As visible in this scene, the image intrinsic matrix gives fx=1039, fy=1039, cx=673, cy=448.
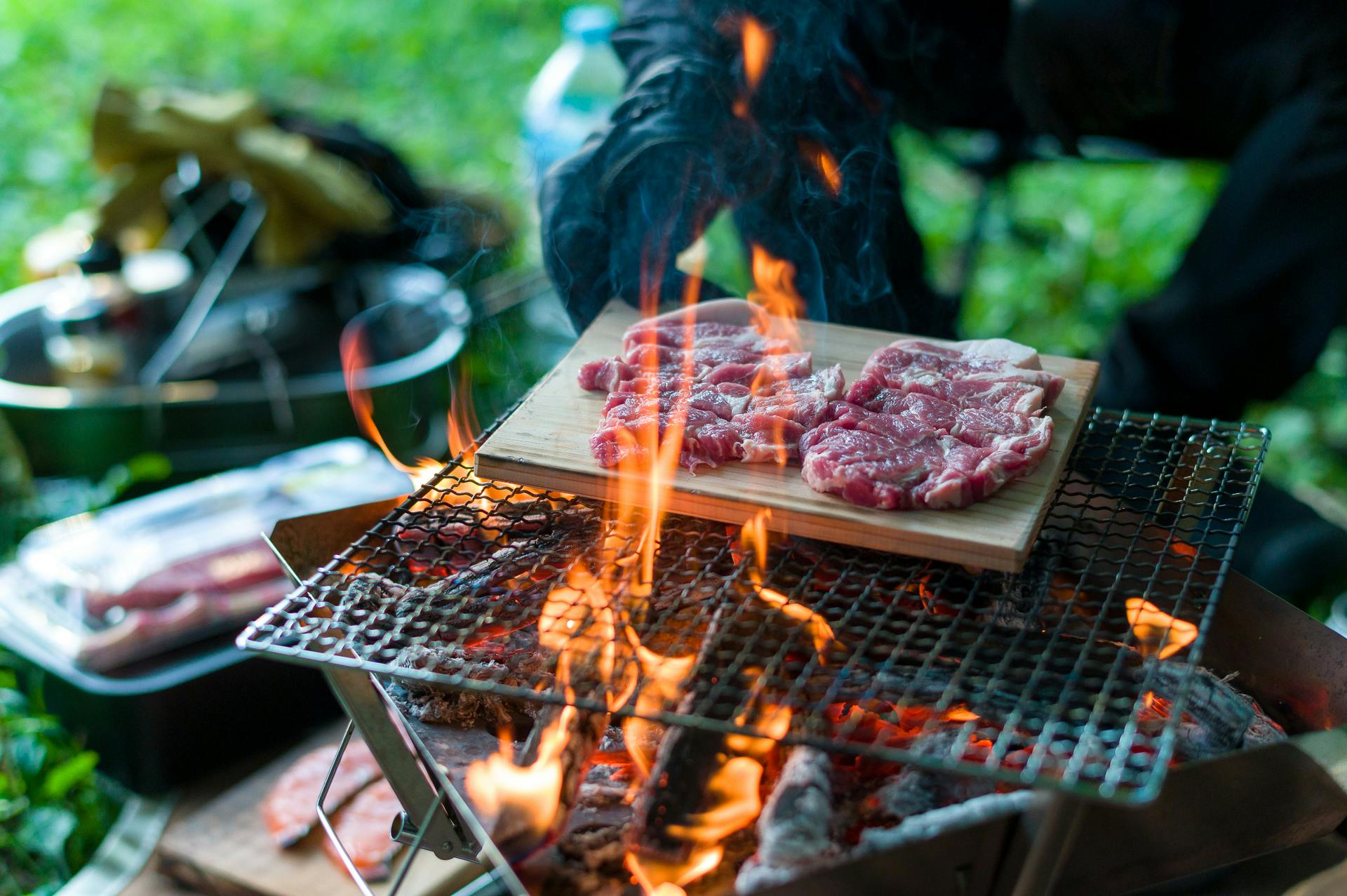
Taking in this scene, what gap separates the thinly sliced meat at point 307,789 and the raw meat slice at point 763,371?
179cm

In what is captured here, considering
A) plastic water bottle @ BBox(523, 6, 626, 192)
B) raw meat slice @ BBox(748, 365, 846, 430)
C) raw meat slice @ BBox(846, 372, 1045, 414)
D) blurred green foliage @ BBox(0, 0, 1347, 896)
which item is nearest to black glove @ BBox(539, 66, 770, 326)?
blurred green foliage @ BBox(0, 0, 1347, 896)

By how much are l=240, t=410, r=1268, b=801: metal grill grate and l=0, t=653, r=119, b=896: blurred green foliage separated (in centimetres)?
178

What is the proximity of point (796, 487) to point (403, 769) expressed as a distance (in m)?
1.09

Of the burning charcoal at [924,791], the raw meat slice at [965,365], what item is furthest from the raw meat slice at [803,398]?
the burning charcoal at [924,791]

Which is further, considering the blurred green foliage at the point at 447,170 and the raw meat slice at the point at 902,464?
the blurred green foliage at the point at 447,170

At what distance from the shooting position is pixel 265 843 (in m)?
3.44

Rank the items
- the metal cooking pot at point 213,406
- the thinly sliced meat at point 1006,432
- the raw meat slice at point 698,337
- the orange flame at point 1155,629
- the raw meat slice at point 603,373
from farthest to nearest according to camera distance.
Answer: the metal cooking pot at point 213,406
the raw meat slice at point 698,337
the raw meat slice at point 603,373
the thinly sliced meat at point 1006,432
the orange flame at point 1155,629

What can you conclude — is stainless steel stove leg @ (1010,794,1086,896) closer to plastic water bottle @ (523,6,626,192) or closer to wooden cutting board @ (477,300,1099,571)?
wooden cutting board @ (477,300,1099,571)

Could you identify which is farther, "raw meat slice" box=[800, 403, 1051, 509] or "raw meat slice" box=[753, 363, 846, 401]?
"raw meat slice" box=[753, 363, 846, 401]

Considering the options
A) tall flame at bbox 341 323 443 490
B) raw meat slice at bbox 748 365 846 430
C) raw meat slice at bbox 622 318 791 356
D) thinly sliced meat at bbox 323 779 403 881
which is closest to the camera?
raw meat slice at bbox 748 365 846 430

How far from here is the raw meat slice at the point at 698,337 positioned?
2.85 meters

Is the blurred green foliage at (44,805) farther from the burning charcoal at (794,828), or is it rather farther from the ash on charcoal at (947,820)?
the ash on charcoal at (947,820)

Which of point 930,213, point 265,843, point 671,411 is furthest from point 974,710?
point 930,213

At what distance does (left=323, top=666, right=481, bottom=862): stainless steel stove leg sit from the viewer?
2.19 m
